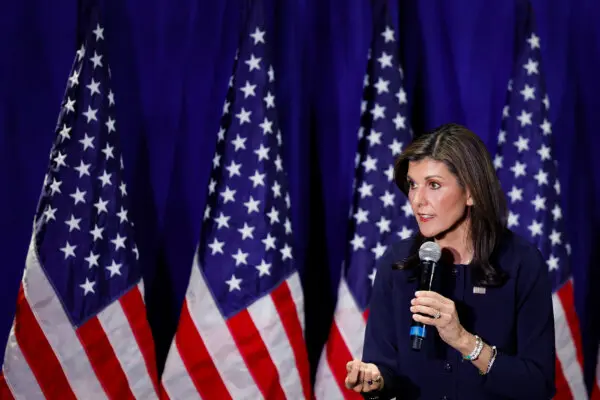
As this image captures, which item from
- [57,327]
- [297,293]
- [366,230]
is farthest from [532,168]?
[57,327]

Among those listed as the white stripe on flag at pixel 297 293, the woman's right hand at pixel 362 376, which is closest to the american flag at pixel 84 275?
the white stripe on flag at pixel 297 293

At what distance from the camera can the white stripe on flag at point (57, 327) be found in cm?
313

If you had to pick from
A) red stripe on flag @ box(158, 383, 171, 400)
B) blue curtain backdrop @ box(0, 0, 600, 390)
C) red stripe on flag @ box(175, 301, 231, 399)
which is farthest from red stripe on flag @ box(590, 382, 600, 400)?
red stripe on flag @ box(158, 383, 171, 400)

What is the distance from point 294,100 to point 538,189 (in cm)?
125

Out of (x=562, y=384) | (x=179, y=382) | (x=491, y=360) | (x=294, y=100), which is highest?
(x=294, y=100)

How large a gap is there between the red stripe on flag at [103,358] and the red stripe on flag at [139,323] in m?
0.12

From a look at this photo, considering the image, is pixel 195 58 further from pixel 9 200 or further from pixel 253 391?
pixel 253 391

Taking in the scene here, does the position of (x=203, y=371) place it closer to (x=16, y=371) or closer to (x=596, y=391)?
(x=16, y=371)

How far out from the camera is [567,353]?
355 centimetres

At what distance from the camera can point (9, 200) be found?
3471 millimetres

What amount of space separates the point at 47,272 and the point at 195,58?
1.30 m

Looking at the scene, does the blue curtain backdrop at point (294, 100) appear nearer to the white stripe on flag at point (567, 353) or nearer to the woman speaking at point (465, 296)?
the white stripe on flag at point (567, 353)

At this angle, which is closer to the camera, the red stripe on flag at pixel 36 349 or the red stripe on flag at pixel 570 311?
the red stripe on flag at pixel 36 349

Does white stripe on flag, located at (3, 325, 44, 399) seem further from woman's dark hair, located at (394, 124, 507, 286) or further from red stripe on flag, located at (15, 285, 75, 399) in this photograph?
woman's dark hair, located at (394, 124, 507, 286)
